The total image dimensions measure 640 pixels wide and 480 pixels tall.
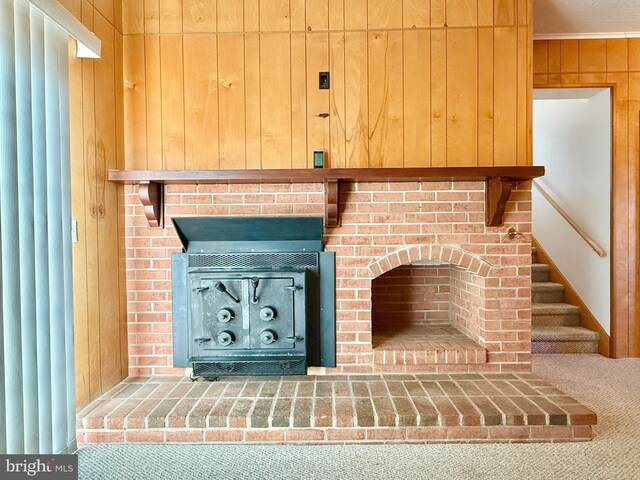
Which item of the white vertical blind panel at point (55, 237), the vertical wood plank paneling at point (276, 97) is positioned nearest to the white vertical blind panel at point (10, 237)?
the white vertical blind panel at point (55, 237)

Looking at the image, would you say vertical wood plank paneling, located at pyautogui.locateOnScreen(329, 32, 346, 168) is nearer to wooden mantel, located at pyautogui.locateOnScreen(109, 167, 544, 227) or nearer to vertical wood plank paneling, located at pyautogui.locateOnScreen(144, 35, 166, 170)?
wooden mantel, located at pyautogui.locateOnScreen(109, 167, 544, 227)

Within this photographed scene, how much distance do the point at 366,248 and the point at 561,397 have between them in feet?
4.08

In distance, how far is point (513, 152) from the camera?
2098 mm

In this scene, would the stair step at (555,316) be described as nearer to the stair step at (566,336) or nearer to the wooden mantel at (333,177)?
the stair step at (566,336)

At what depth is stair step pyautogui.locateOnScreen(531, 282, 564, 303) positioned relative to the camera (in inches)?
131

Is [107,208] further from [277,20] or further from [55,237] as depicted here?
[277,20]

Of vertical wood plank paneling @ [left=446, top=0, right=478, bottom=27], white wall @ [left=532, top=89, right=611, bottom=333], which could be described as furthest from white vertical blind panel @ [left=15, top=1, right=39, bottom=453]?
white wall @ [left=532, top=89, right=611, bottom=333]

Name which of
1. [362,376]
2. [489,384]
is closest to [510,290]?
[489,384]

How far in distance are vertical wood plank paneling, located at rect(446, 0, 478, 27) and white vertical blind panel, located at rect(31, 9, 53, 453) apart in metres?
2.01

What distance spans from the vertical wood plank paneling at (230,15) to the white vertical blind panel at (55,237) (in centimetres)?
87

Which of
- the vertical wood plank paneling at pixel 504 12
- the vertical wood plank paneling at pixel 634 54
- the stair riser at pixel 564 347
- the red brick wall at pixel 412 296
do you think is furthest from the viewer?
the stair riser at pixel 564 347

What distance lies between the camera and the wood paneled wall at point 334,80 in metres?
2.09

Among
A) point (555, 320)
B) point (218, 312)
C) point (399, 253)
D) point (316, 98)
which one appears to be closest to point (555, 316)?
point (555, 320)

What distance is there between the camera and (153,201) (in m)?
2.03
